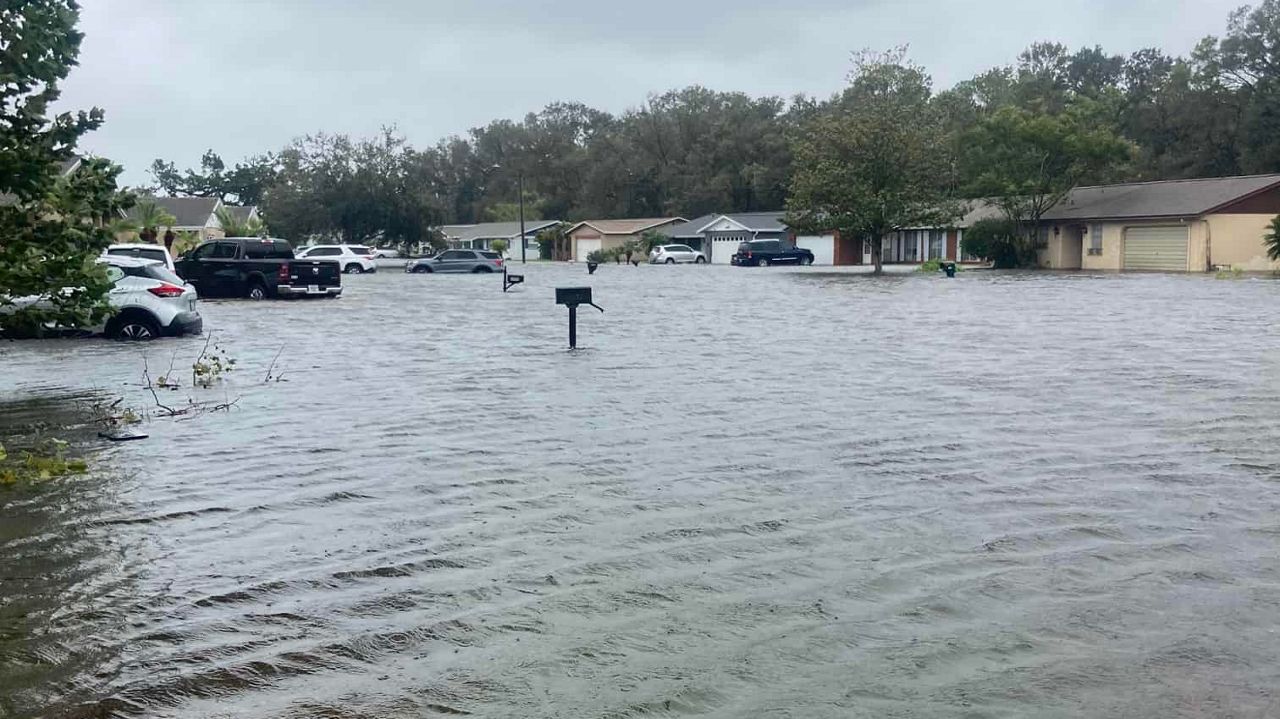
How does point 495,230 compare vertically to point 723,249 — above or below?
above

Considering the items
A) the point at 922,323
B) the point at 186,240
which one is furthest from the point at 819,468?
the point at 186,240

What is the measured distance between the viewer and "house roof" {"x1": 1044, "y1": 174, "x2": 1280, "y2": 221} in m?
54.9

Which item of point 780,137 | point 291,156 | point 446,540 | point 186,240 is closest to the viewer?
point 446,540

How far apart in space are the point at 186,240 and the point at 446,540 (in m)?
53.6

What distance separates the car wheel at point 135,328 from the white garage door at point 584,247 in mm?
83850

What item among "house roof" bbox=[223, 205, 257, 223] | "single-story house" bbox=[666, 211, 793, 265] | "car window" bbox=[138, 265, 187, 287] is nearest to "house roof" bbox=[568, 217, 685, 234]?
"single-story house" bbox=[666, 211, 793, 265]

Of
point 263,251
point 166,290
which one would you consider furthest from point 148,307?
point 263,251

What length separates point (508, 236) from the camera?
4636 inches

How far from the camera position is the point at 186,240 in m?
57.0

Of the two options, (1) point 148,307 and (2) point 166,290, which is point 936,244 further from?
(1) point 148,307

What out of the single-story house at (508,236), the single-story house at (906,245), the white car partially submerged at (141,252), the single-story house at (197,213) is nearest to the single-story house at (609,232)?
the single-story house at (508,236)

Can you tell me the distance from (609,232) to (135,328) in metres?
83.3

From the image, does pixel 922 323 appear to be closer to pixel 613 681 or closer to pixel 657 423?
pixel 657 423

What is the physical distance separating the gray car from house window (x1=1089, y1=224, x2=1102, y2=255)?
29623 millimetres
